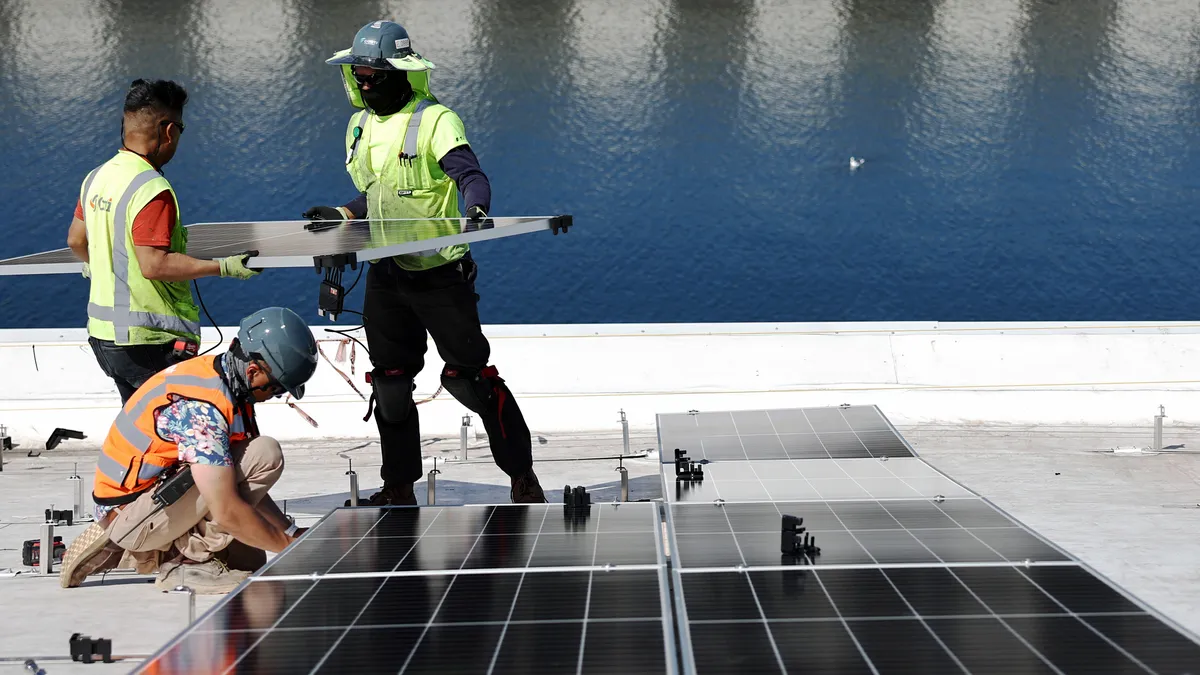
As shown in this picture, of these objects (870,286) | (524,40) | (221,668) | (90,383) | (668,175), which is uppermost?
(524,40)

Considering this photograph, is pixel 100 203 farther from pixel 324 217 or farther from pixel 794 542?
pixel 794 542

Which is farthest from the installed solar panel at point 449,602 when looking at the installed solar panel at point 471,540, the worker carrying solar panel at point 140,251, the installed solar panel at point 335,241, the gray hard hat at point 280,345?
the worker carrying solar panel at point 140,251

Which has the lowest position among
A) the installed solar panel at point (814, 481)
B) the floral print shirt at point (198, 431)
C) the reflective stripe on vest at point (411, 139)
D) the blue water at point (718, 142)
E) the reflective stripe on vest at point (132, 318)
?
the installed solar panel at point (814, 481)

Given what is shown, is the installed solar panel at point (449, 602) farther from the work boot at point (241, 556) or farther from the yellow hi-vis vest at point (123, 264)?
the yellow hi-vis vest at point (123, 264)

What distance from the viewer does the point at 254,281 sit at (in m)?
33.3

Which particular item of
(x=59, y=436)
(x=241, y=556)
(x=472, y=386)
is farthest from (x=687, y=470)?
(x=59, y=436)

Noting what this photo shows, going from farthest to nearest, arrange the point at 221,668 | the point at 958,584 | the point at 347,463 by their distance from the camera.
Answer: the point at 347,463 < the point at 958,584 < the point at 221,668

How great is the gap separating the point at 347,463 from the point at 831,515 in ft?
14.9

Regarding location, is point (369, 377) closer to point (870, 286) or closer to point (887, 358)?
point (887, 358)

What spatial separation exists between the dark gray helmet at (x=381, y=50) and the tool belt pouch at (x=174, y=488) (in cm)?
237

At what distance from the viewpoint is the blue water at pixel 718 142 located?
32.9 metres

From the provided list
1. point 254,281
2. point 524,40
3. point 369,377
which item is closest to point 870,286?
point 254,281

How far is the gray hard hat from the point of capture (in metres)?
5.82

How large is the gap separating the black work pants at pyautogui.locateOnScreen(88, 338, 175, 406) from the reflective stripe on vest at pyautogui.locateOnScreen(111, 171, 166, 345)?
60 mm
